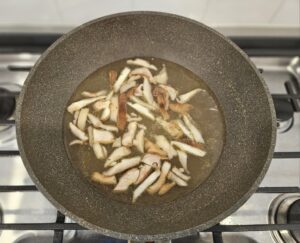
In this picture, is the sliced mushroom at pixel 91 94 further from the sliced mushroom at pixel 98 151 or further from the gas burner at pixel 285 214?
the gas burner at pixel 285 214

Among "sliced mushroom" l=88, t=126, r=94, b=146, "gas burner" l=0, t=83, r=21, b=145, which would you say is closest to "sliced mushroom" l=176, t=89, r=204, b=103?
"sliced mushroom" l=88, t=126, r=94, b=146

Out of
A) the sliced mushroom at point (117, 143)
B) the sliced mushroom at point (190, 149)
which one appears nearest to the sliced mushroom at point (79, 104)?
the sliced mushroom at point (117, 143)

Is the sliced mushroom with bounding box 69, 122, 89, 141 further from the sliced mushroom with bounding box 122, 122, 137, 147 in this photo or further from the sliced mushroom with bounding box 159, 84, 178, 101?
the sliced mushroom with bounding box 159, 84, 178, 101

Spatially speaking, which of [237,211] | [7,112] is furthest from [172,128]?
[7,112]

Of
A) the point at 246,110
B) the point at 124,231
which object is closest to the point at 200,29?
the point at 246,110

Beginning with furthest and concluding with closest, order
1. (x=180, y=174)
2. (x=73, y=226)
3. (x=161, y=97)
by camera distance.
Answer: (x=161, y=97)
(x=180, y=174)
(x=73, y=226)

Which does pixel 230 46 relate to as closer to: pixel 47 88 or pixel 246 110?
pixel 246 110

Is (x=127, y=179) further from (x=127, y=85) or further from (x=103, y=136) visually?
(x=127, y=85)
